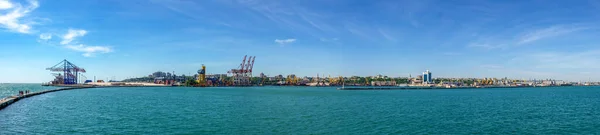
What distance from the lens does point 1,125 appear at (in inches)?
938

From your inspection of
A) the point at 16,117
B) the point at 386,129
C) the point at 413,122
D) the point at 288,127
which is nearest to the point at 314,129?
the point at 288,127

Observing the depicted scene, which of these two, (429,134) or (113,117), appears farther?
(113,117)

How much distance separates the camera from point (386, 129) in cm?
2356

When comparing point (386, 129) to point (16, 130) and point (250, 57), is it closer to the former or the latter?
point (16, 130)

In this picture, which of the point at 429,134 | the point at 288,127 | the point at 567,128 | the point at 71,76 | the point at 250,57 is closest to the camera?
the point at 429,134

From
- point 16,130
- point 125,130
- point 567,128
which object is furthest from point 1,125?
point 567,128

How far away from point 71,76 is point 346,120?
161 m

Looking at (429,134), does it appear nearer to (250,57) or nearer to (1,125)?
(1,125)

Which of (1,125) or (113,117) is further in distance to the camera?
(113,117)

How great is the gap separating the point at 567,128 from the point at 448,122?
728cm

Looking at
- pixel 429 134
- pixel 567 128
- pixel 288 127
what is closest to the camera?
pixel 429 134

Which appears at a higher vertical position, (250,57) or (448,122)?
(250,57)

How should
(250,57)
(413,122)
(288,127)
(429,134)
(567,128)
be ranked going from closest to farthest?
(429,134) < (288,127) < (567,128) < (413,122) < (250,57)

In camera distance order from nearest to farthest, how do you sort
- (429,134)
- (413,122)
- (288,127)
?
1. (429,134)
2. (288,127)
3. (413,122)
